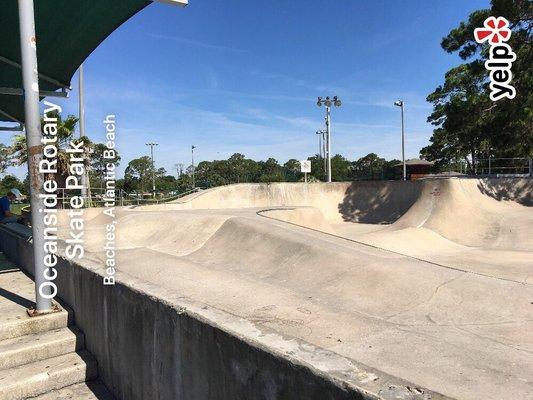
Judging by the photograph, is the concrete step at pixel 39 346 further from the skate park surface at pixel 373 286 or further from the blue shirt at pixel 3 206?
the blue shirt at pixel 3 206

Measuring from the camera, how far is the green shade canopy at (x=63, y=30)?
496 centimetres

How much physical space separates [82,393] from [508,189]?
19.4 m

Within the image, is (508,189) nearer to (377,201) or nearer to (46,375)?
(377,201)

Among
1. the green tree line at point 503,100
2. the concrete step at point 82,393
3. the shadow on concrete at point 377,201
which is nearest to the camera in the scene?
the concrete step at point 82,393

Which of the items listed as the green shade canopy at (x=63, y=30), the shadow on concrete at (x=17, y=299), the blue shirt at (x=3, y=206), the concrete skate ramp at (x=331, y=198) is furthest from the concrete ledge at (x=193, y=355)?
the concrete skate ramp at (x=331, y=198)

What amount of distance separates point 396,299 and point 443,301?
0.57 m

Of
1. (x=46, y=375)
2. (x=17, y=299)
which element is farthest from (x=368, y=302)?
(x=17, y=299)

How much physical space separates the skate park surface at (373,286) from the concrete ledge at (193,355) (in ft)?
0.29

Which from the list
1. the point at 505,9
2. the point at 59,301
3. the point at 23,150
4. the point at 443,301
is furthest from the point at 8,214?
the point at 505,9

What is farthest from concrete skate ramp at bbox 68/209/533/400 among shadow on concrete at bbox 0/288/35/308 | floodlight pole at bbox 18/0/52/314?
shadow on concrete at bbox 0/288/35/308

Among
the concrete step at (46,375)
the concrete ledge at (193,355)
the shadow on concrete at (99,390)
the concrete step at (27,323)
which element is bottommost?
the shadow on concrete at (99,390)

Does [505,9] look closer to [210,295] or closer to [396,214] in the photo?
[396,214]

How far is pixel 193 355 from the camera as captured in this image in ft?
7.55

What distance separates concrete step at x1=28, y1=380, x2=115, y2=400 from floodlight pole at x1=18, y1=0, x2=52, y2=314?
1002 mm
